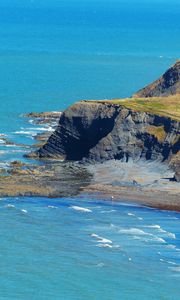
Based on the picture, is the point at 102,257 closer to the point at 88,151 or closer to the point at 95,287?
the point at 95,287

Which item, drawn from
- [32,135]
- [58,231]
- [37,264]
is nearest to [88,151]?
[32,135]

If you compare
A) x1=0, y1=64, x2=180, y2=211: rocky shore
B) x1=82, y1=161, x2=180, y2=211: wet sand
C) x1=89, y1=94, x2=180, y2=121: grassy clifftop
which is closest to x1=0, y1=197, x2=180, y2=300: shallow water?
x1=82, y1=161, x2=180, y2=211: wet sand

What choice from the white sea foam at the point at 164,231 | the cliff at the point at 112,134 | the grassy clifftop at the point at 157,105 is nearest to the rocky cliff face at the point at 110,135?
the cliff at the point at 112,134

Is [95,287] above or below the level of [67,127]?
below

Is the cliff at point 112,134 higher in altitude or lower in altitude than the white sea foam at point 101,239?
higher

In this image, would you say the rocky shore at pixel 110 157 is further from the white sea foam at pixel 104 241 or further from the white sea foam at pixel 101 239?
the white sea foam at pixel 104 241

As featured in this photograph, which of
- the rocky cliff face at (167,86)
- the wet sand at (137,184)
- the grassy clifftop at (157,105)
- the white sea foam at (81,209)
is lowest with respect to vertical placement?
the white sea foam at (81,209)

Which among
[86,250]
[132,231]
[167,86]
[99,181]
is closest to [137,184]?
[99,181]

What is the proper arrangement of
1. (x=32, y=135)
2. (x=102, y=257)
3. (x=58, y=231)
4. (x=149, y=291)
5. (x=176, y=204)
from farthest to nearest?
(x=32, y=135) < (x=176, y=204) < (x=58, y=231) < (x=102, y=257) < (x=149, y=291)
